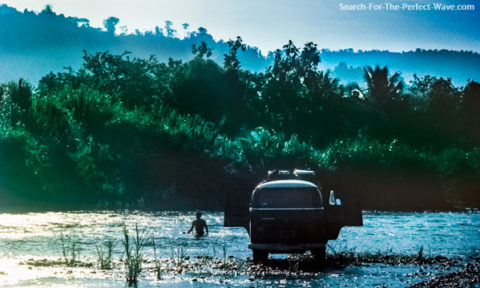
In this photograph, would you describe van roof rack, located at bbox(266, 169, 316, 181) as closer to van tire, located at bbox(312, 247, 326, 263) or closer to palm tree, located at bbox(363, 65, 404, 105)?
van tire, located at bbox(312, 247, 326, 263)

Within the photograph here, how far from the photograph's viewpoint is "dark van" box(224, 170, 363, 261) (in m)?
24.0

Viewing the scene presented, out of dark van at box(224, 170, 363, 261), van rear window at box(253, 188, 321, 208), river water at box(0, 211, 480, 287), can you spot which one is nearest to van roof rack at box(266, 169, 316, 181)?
dark van at box(224, 170, 363, 261)

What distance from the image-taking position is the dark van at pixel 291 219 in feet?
78.8

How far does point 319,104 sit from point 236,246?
66.2 meters

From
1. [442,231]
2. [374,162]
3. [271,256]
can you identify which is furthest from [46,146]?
[271,256]

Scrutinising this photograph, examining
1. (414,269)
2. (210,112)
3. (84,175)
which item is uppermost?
(210,112)

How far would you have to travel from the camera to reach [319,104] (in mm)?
100875

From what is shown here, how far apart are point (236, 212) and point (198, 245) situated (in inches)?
396

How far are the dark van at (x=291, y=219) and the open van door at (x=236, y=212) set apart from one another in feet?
3.72

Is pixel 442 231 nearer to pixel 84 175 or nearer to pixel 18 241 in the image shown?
pixel 18 241

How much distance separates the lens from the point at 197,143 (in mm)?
73250

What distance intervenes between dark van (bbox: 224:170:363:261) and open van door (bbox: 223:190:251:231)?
1.14m

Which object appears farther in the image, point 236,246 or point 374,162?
point 374,162

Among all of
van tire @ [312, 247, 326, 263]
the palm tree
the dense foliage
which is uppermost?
the palm tree
